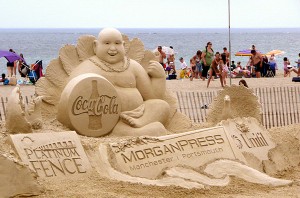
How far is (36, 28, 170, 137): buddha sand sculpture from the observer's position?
10664mm

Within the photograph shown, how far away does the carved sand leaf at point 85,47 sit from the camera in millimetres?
11430

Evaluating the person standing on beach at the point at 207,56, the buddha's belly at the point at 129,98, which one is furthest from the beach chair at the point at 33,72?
the buddha's belly at the point at 129,98

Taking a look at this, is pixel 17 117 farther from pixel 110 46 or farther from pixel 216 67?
pixel 216 67

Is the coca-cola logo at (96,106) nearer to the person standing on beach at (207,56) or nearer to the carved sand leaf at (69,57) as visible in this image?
the carved sand leaf at (69,57)

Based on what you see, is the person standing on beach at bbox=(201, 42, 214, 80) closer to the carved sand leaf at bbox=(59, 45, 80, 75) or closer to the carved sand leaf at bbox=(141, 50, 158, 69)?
the carved sand leaf at bbox=(141, 50, 158, 69)

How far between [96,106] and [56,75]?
3.00 feet

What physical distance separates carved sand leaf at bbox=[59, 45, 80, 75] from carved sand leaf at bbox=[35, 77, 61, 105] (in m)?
0.30

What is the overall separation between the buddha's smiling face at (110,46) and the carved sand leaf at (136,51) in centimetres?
64

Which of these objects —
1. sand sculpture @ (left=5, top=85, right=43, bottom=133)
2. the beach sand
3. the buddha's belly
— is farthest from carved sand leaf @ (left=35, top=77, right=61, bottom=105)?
sand sculpture @ (left=5, top=85, right=43, bottom=133)

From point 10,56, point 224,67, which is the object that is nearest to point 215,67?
point 224,67

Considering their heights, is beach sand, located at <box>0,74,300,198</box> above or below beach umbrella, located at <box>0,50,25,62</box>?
below

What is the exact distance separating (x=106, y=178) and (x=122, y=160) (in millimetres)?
569

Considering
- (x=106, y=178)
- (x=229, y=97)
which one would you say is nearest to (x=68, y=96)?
(x=106, y=178)

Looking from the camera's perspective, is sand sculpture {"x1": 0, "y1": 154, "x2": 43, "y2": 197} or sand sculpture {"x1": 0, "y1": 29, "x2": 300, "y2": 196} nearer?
sand sculpture {"x1": 0, "y1": 154, "x2": 43, "y2": 197}
